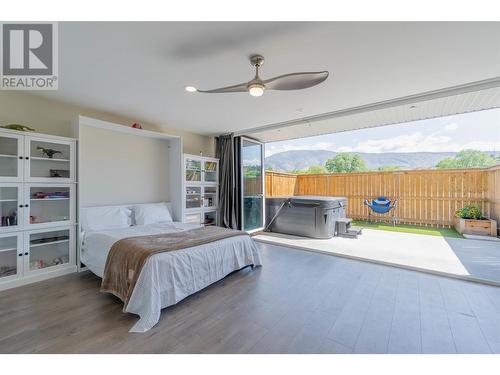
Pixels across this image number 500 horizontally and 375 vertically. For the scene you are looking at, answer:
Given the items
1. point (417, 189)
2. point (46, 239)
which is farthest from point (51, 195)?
point (417, 189)

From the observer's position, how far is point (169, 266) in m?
2.06

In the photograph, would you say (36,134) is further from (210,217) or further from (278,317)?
(278,317)

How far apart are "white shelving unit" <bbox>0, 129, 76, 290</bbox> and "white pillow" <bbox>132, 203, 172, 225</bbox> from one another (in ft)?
2.77

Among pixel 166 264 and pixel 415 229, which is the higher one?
pixel 166 264

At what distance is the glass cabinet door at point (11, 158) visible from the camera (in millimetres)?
2536

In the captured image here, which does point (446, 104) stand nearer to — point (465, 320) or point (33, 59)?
point (465, 320)

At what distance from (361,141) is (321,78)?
18.1m

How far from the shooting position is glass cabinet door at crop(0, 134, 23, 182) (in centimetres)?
254

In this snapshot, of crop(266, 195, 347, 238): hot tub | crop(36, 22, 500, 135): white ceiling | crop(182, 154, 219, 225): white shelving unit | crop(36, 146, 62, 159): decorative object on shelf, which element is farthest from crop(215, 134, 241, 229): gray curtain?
crop(36, 146, 62, 159): decorative object on shelf

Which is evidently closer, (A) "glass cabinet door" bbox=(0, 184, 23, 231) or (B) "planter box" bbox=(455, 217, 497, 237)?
(A) "glass cabinet door" bbox=(0, 184, 23, 231)

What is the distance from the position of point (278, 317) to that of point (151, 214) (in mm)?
2689

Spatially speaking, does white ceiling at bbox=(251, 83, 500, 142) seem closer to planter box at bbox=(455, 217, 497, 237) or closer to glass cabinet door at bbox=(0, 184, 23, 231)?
planter box at bbox=(455, 217, 497, 237)

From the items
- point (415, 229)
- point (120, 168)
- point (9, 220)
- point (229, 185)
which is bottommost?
point (415, 229)

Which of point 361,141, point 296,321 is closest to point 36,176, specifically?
point 296,321
